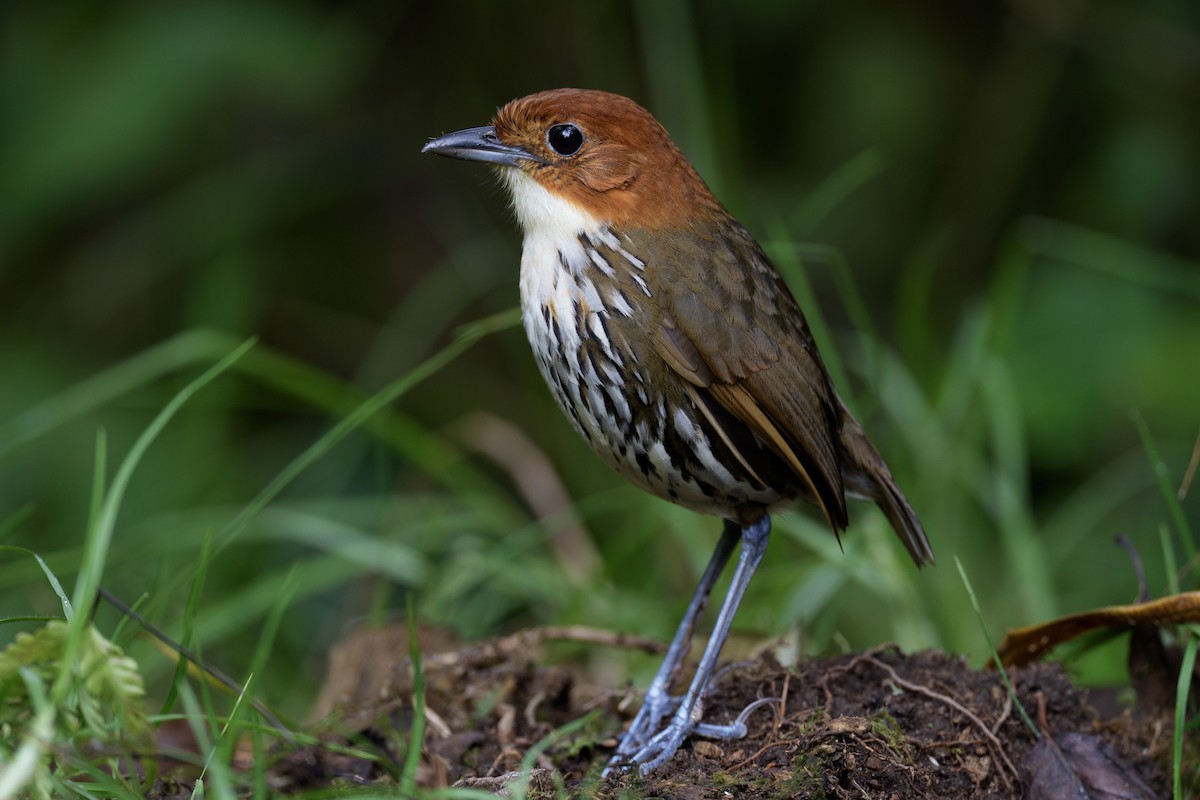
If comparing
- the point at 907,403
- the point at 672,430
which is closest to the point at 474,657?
the point at 672,430

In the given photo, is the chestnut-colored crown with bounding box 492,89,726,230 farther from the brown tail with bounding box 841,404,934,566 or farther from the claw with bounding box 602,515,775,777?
the claw with bounding box 602,515,775,777

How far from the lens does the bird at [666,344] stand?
2.84 meters

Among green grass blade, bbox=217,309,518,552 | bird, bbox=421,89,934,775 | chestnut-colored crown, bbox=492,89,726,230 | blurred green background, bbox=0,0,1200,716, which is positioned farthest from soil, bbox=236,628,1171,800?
chestnut-colored crown, bbox=492,89,726,230

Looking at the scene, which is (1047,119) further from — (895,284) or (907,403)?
(907,403)

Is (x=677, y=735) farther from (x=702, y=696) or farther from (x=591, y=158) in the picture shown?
(x=591, y=158)

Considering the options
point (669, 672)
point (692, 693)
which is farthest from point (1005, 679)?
point (669, 672)

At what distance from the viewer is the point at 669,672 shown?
304 centimetres

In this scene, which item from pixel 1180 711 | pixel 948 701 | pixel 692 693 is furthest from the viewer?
pixel 692 693

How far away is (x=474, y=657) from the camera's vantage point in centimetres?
325

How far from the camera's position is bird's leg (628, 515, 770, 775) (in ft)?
8.84

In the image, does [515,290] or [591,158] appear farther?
[515,290]

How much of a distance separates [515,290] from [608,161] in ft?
9.74

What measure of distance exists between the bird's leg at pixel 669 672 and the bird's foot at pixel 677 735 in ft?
0.04

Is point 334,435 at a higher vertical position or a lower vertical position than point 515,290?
higher
